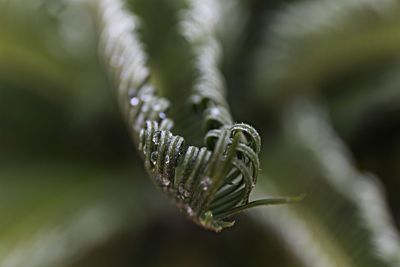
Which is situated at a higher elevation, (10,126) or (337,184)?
(337,184)

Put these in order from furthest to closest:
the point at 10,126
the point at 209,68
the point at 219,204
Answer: the point at 10,126 < the point at 209,68 < the point at 219,204

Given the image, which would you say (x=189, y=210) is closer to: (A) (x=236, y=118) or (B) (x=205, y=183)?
(B) (x=205, y=183)

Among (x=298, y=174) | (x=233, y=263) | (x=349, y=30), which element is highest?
(x=349, y=30)

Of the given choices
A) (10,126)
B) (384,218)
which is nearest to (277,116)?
(384,218)

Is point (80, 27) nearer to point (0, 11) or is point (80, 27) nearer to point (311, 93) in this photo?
point (0, 11)

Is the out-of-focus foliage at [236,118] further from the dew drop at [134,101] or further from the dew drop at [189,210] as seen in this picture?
the dew drop at [189,210]

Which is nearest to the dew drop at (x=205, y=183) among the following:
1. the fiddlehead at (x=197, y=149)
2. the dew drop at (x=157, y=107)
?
the fiddlehead at (x=197, y=149)

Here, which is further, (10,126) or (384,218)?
(10,126)
